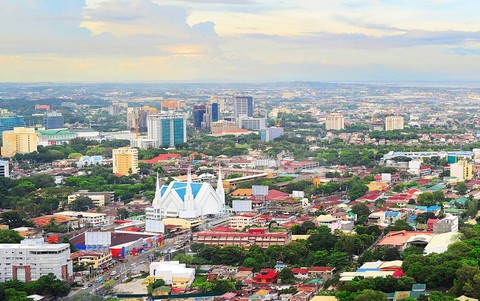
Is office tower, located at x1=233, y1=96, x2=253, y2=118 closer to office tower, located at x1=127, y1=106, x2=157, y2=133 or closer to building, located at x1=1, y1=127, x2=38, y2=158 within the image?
office tower, located at x1=127, y1=106, x2=157, y2=133

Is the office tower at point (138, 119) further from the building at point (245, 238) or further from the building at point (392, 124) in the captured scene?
the building at point (245, 238)

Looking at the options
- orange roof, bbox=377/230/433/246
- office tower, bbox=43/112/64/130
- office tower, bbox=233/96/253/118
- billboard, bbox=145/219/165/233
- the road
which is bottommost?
the road

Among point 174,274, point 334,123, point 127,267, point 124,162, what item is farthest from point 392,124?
point 174,274

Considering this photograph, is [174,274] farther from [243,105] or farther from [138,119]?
[243,105]

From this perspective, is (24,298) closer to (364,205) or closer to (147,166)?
(364,205)

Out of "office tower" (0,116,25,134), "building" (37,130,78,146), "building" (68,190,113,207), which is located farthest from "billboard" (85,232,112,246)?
"office tower" (0,116,25,134)

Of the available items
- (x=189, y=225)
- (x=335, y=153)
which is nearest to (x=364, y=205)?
(x=189, y=225)

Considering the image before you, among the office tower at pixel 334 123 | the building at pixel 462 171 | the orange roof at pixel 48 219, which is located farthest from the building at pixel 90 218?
the office tower at pixel 334 123
